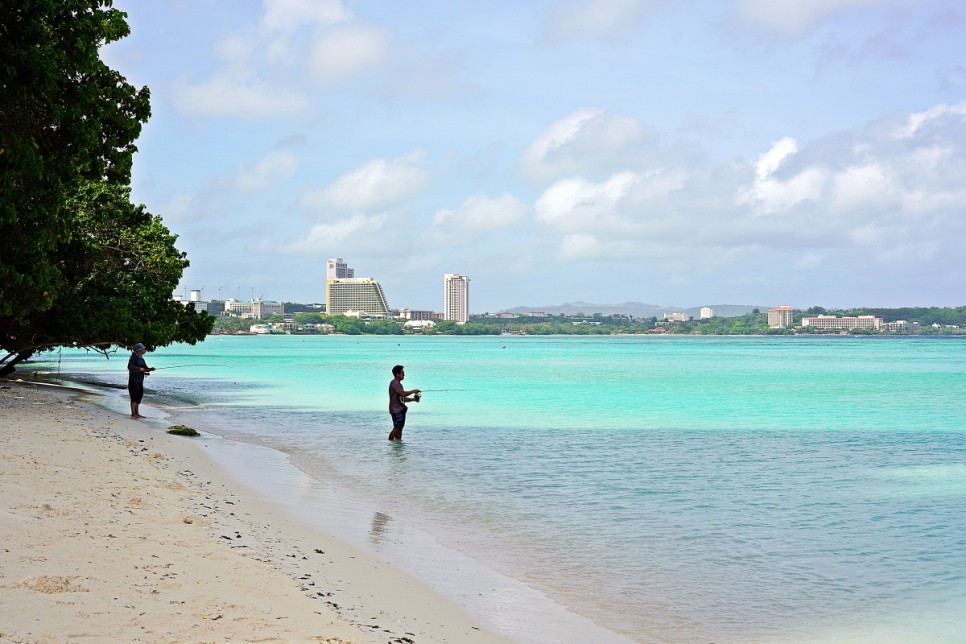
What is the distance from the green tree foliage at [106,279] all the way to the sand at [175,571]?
15.5 metres

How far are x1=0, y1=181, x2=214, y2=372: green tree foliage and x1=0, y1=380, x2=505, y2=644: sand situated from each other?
15.5 m

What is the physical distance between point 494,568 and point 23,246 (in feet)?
38.9

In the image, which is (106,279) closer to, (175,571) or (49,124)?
(49,124)

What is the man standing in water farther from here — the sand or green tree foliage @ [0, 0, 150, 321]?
the sand

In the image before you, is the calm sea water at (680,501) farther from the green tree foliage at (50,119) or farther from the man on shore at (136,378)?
the green tree foliage at (50,119)

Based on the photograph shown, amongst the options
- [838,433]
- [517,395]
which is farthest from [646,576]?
[517,395]

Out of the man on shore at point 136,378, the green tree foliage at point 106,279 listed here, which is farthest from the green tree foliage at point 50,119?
the green tree foliage at point 106,279

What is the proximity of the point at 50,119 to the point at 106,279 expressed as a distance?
13804 mm

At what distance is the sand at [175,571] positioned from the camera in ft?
16.9

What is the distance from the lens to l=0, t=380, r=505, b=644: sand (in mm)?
5141

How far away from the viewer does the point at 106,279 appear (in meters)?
27.2

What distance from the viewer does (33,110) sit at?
46.7 ft

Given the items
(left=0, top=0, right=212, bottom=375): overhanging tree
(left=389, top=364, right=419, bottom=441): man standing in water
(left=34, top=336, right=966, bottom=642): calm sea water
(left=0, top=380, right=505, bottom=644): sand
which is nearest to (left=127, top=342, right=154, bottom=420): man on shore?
(left=34, top=336, right=966, bottom=642): calm sea water

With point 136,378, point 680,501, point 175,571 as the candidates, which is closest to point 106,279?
Answer: point 136,378
